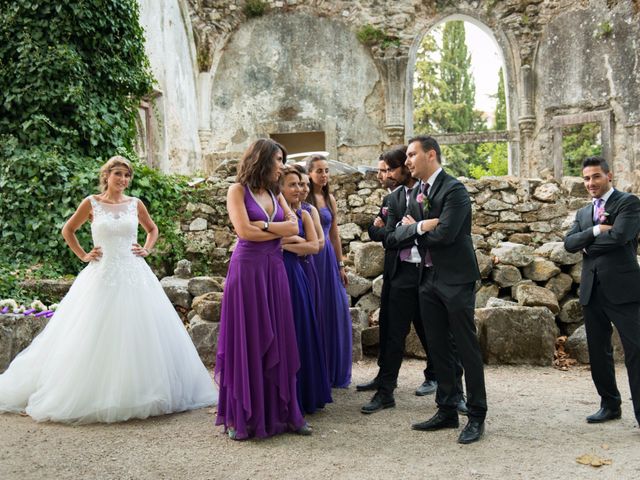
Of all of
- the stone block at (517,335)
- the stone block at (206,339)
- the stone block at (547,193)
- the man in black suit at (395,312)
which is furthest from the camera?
the stone block at (547,193)

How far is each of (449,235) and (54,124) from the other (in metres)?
5.98

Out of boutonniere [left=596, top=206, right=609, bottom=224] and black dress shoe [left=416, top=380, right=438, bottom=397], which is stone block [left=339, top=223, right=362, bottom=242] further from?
boutonniere [left=596, top=206, right=609, bottom=224]

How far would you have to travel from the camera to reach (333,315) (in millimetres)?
4801

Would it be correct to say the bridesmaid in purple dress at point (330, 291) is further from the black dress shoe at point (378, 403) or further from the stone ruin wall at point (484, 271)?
the stone ruin wall at point (484, 271)

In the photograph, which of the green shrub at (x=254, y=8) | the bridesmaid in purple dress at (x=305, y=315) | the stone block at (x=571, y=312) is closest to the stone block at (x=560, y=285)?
the stone block at (x=571, y=312)

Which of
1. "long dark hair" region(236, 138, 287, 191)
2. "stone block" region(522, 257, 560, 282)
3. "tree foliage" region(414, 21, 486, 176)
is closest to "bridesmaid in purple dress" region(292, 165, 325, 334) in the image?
"long dark hair" region(236, 138, 287, 191)

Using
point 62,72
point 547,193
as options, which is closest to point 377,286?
point 547,193

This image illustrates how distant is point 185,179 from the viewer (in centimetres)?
905

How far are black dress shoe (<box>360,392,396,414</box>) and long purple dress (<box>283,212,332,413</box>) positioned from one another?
298mm

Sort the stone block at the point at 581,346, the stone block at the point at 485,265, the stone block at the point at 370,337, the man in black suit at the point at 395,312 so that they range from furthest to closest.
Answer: the stone block at the point at 485,265
the stone block at the point at 370,337
the stone block at the point at 581,346
the man in black suit at the point at 395,312

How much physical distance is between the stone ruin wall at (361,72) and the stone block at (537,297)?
971cm

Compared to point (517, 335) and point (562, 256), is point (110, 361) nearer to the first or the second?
point (517, 335)

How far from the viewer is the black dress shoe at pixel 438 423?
12.7ft

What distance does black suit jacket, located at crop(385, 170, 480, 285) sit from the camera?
12.0ft
